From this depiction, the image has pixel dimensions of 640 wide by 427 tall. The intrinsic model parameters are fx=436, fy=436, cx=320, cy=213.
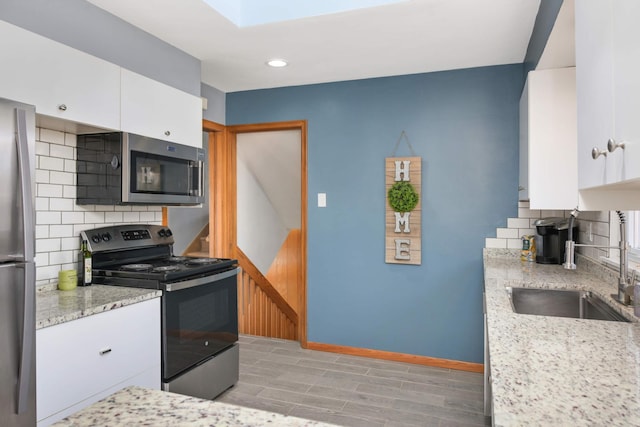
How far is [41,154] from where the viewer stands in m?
2.29

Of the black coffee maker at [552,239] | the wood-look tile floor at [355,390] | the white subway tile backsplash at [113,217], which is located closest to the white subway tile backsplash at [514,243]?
the black coffee maker at [552,239]

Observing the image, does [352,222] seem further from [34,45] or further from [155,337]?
[34,45]

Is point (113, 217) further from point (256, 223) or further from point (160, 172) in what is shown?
point (256, 223)

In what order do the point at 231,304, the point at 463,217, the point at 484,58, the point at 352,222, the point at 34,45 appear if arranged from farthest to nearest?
the point at 352,222 < the point at 463,217 < the point at 484,58 < the point at 231,304 < the point at 34,45

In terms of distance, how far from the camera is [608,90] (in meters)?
1.00

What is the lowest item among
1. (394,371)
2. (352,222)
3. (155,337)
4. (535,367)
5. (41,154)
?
(394,371)

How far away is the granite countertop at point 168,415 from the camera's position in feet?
2.66

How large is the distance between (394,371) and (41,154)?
9.13 ft

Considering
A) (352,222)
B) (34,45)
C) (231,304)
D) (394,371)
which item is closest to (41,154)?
(34,45)

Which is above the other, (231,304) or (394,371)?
(231,304)

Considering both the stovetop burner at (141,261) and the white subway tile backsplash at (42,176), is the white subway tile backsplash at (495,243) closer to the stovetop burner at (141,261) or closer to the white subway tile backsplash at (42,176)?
the stovetop burner at (141,261)

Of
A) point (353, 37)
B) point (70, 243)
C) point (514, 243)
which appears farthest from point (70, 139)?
point (514, 243)

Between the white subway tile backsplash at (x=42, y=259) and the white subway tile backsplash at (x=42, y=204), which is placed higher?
the white subway tile backsplash at (x=42, y=204)

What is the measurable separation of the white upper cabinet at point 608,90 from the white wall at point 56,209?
244cm
